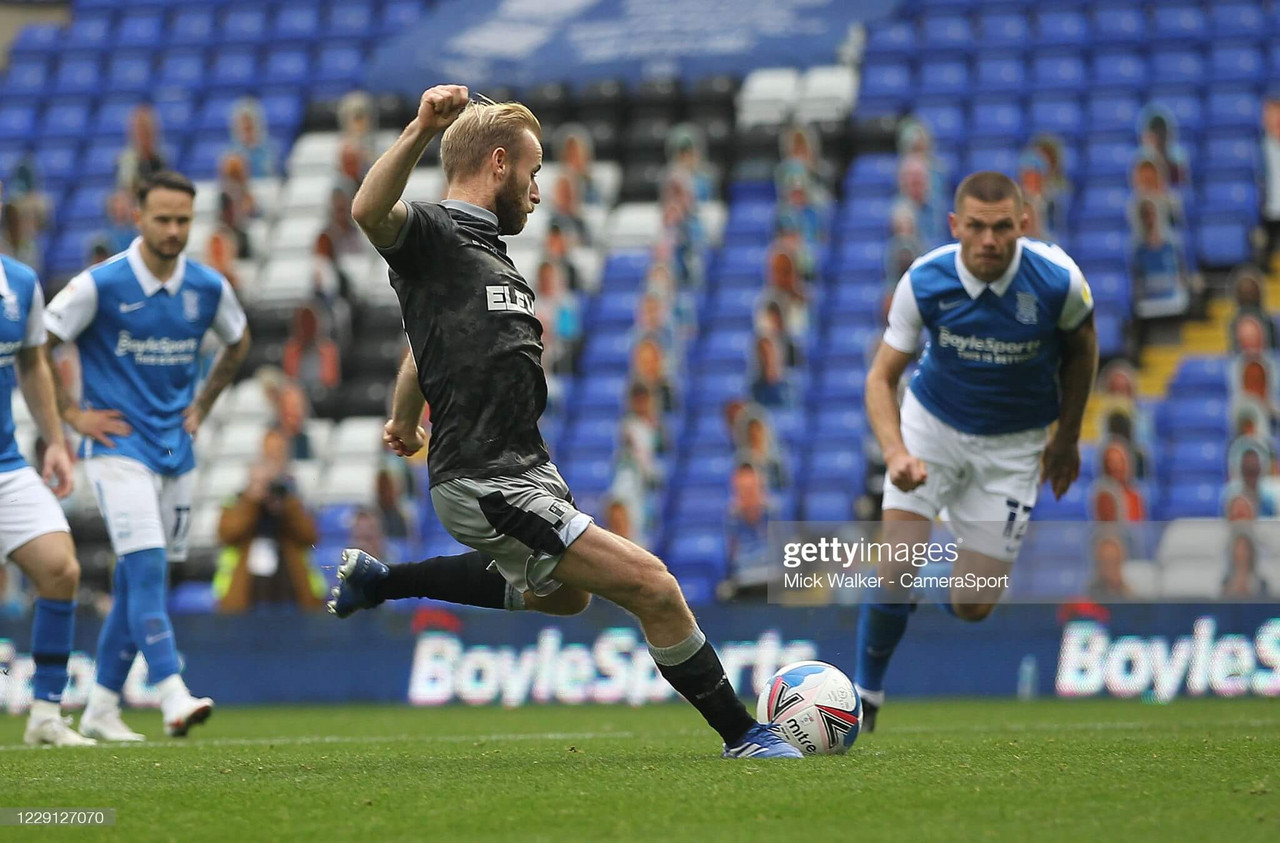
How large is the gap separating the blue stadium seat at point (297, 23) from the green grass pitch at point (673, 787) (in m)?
15.0

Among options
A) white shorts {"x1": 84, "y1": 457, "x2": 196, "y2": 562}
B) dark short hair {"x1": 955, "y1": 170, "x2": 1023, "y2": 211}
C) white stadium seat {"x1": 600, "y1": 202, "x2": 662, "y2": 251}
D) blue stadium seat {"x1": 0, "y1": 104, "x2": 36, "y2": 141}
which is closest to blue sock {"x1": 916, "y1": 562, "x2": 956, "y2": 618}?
dark short hair {"x1": 955, "y1": 170, "x2": 1023, "y2": 211}

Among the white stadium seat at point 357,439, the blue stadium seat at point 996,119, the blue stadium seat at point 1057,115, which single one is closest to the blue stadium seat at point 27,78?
the white stadium seat at point 357,439

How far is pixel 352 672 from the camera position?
40.9 ft

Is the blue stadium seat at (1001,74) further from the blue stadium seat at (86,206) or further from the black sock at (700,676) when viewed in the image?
the black sock at (700,676)

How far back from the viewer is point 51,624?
7.50 m

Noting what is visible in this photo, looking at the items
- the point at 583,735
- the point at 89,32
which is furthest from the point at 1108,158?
the point at 89,32

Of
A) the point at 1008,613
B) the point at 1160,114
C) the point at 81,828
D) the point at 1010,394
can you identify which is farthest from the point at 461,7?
the point at 81,828

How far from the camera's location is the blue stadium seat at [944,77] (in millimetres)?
17781

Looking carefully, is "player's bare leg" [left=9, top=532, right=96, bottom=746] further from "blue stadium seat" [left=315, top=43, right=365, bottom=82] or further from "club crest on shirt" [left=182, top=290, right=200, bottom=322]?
"blue stadium seat" [left=315, top=43, right=365, bottom=82]

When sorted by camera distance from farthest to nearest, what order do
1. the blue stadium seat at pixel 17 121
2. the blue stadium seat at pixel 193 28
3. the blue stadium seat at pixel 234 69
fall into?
the blue stadium seat at pixel 193 28, the blue stadium seat at pixel 234 69, the blue stadium seat at pixel 17 121

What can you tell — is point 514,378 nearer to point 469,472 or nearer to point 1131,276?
point 469,472

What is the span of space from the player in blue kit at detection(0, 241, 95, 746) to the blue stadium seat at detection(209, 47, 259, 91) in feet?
45.6

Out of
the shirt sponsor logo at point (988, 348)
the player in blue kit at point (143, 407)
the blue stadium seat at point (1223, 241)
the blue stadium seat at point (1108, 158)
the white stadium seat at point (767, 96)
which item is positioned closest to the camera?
the shirt sponsor logo at point (988, 348)

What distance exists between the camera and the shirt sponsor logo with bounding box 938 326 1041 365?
24.3 ft
